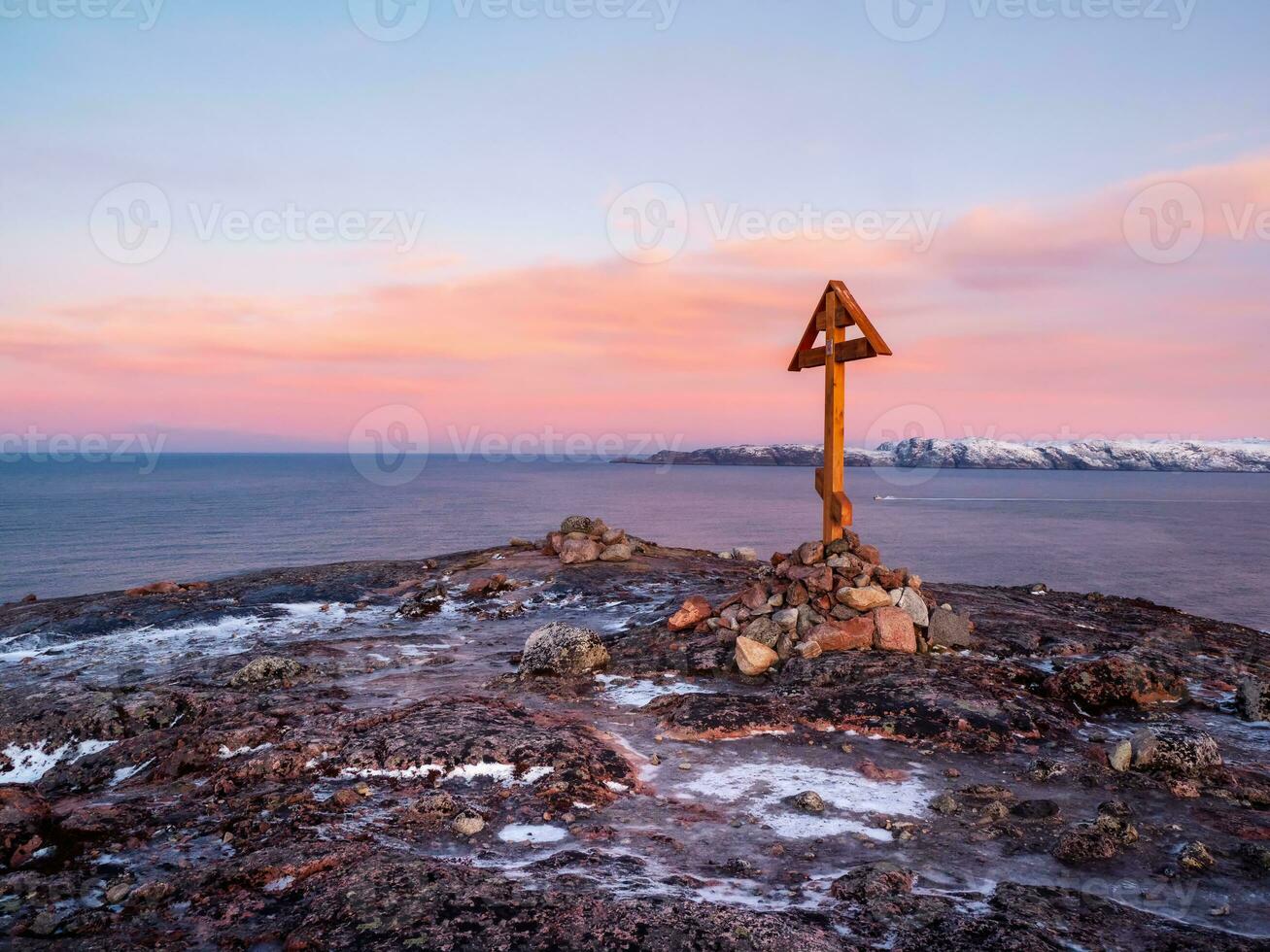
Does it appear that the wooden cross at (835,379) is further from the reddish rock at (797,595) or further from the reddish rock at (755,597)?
the reddish rock at (755,597)

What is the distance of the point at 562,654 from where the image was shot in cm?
1349

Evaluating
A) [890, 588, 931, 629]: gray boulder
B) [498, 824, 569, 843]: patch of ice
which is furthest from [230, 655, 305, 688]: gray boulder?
[890, 588, 931, 629]: gray boulder

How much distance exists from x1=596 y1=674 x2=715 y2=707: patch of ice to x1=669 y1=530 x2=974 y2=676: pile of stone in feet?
3.94

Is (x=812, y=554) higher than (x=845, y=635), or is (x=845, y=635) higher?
(x=812, y=554)

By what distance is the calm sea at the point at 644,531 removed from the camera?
48000 millimetres

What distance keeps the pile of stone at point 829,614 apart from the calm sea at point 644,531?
106ft

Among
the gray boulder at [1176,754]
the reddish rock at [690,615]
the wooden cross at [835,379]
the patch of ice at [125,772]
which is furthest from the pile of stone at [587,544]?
the gray boulder at [1176,754]

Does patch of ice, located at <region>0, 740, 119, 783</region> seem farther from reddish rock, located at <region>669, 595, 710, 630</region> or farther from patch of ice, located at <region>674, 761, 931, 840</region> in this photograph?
reddish rock, located at <region>669, 595, 710, 630</region>

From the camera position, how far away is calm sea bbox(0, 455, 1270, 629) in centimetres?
4800

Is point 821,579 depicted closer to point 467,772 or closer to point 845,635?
point 845,635

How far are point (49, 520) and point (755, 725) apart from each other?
92.9 meters

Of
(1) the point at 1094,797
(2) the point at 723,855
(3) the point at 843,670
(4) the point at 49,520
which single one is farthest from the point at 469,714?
(4) the point at 49,520

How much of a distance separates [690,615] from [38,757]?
10.7m

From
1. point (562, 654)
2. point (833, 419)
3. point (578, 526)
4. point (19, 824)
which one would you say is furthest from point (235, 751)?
point (578, 526)
